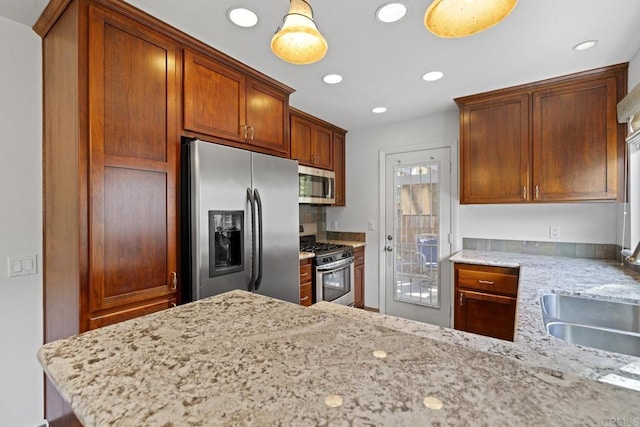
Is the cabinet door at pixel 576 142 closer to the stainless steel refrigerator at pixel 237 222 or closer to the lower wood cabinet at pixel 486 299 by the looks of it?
the lower wood cabinet at pixel 486 299

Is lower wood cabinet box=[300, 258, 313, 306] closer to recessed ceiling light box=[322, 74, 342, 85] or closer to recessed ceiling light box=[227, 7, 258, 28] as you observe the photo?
recessed ceiling light box=[322, 74, 342, 85]

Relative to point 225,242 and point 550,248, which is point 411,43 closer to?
point 225,242

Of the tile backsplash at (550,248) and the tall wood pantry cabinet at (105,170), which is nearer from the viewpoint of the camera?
the tall wood pantry cabinet at (105,170)

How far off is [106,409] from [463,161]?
3014 millimetres

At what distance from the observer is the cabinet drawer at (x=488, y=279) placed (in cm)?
238

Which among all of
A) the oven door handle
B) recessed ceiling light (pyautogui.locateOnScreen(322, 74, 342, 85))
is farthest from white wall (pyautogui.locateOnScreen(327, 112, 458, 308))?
recessed ceiling light (pyautogui.locateOnScreen(322, 74, 342, 85))

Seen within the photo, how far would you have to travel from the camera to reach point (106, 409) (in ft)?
1.48

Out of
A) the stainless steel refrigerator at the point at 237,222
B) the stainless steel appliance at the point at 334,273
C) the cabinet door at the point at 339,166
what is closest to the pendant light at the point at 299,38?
the stainless steel refrigerator at the point at 237,222

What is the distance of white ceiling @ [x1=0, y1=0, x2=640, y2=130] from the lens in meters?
1.56

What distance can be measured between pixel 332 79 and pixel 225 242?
5.02ft

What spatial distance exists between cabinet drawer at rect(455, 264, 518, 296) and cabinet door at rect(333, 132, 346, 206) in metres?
1.73

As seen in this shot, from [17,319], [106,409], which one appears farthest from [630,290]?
[17,319]

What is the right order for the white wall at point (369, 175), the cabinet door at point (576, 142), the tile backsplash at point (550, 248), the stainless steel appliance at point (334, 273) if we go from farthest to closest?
the white wall at point (369, 175) < the stainless steel appliance at point (334, 273) < the tile backsplash at point (550, 248) < the cabinet door at point (576, 142)

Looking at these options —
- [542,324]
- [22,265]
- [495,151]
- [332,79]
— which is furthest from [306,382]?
[495,151]
